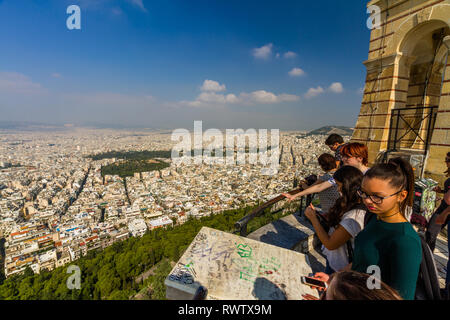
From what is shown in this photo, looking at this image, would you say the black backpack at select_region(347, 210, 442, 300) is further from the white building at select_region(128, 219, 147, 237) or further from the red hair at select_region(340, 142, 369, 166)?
the white building at select_region(128, 219, 147, 237)

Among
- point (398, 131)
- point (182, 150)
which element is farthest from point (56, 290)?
point (182, 150)

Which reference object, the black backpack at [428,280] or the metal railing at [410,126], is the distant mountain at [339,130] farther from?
the black backpack at [428,280]

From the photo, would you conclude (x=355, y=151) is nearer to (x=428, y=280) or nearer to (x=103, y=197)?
(x=428, y=280)

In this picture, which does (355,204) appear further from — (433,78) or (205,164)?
(205,164)

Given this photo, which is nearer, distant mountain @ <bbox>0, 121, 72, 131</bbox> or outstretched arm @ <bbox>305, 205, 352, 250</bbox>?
outstretched arm @ <bbox>305, 205, 352, 250</bbox>

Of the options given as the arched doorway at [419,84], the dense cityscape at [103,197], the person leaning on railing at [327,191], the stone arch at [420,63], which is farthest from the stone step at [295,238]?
the dense cityscape at [103,197]

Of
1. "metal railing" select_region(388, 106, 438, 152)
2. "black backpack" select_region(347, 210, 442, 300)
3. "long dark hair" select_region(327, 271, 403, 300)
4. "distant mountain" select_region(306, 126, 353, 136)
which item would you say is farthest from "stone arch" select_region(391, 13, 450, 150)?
"distant mountain" select_region(306, 126, 353, 136)

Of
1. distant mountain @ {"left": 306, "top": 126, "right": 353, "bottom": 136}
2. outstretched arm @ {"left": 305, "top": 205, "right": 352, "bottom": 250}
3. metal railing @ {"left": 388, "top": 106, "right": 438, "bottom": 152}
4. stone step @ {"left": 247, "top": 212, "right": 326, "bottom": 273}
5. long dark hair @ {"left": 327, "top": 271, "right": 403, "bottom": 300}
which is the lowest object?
stone step @ {"left": 247, "top": 212, "right": 326, "bottom": 273}
